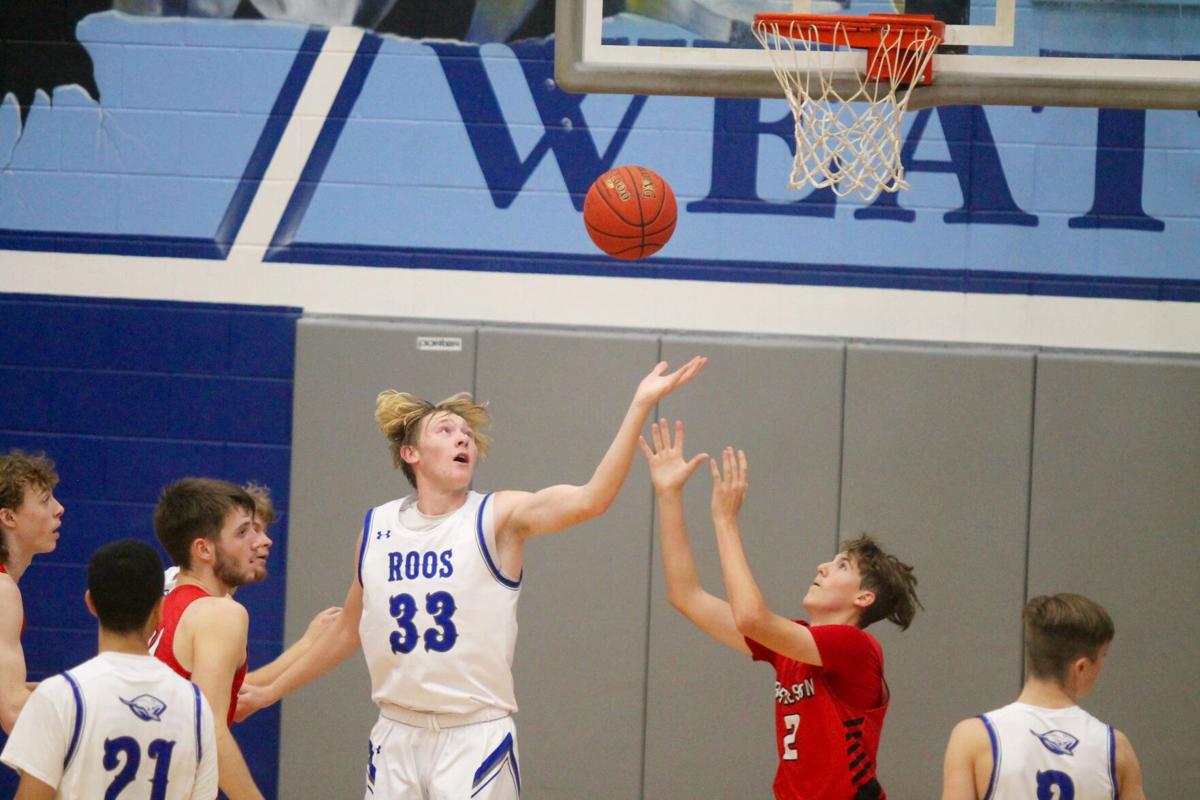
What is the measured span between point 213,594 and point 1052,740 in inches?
92.3

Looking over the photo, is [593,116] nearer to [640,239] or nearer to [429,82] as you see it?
[429,82]

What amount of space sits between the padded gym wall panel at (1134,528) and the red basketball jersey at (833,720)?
243cm

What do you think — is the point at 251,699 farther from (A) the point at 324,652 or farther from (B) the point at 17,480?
(B) the point at 17,480

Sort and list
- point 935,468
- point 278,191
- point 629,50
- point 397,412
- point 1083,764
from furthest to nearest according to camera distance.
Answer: point 278,191
point 935,468
point 629,50
point 397,412
point 1083,764

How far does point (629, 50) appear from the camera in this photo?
16.3 ft

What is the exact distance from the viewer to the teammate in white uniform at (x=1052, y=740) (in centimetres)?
323

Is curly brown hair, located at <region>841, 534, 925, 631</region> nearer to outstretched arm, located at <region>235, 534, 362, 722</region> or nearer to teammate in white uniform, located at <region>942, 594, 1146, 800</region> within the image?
teammate in white uniform, located at <region>942, 594, 1146, 800</region>

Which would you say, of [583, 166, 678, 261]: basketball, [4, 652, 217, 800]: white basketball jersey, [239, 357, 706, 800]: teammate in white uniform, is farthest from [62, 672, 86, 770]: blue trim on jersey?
[583, 166, 678, 261]: basketball

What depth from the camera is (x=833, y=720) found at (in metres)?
3.93

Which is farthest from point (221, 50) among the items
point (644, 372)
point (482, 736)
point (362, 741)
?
point (482, 736)

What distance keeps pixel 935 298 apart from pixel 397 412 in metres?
2.78

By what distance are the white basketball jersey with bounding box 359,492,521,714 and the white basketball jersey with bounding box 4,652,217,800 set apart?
113 cm

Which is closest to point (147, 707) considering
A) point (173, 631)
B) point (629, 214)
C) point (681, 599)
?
point (173, 631)

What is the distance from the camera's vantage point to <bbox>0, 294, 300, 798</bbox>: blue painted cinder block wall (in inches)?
258
